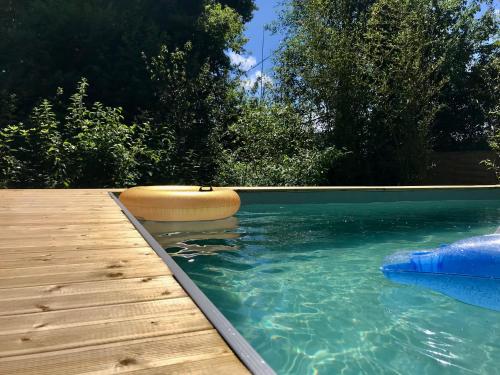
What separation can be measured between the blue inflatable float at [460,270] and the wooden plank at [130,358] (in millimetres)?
2482

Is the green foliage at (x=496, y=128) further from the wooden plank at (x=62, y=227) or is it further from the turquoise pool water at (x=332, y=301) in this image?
the wooden plank at (x=62, y=227)

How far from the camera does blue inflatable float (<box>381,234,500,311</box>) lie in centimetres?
307

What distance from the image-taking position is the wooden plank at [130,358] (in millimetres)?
983

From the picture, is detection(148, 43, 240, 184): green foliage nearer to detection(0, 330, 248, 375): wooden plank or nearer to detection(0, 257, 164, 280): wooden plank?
detection(0, 257, 164, 280): wooden plank

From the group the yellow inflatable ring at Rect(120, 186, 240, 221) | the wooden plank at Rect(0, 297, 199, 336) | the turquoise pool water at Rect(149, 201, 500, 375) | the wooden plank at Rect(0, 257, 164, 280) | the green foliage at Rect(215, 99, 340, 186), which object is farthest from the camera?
the green foliage at Rect(215, 99, 340, 186)

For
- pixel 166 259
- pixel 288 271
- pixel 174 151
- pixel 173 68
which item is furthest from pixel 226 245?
pixel 173 68

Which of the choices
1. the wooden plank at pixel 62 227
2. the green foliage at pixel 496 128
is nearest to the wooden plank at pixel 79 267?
the wooden plank at pixel 62 227

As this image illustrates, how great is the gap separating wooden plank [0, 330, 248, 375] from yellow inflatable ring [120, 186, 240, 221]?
3.77 metres

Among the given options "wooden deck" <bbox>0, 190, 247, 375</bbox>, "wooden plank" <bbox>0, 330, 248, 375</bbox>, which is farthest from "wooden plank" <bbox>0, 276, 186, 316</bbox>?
"wooden plank" <bbox>0, 330, 248, 375</bbox>

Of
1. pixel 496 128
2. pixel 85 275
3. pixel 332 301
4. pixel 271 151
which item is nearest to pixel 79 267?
pixel 85 275

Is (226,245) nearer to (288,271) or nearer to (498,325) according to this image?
(288,271)

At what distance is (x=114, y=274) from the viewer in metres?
1.74

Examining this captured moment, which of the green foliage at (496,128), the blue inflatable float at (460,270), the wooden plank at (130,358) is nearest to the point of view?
the wooden plank at (130,358)

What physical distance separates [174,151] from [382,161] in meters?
5.27
